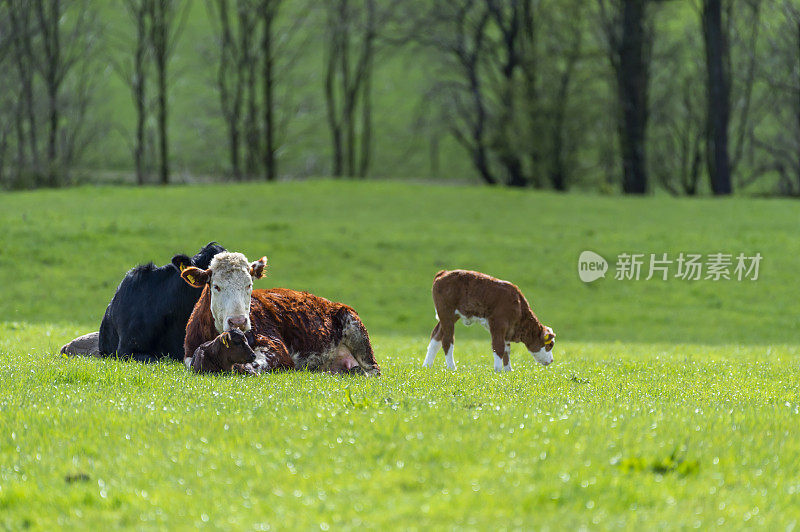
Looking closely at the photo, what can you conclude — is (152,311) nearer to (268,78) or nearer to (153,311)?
(153,311)

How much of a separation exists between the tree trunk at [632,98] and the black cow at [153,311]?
4042cm

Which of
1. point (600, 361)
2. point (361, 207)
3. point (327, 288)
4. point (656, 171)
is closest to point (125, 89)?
point (656, 171)

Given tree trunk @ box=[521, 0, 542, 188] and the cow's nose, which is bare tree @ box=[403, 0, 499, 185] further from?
the cow's nose

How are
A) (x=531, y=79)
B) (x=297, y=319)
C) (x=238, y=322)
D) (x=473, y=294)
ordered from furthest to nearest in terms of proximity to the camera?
(x=531, y=79)
(x=473, y=294)
(x=297, y=319)
(x=238, y=322)

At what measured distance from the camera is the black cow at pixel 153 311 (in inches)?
478

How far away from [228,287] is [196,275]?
22.1 inches

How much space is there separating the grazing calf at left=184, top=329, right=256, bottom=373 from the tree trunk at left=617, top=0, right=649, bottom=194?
138ft

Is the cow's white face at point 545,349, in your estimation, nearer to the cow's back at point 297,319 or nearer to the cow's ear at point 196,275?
the cow's back at point 297,319

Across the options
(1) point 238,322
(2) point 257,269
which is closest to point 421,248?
(2) point 257,269

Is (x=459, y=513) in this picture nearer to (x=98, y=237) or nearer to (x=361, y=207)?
(x=98, y=237)

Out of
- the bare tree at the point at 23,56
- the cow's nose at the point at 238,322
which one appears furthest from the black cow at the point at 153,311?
the bare tree at the point at 23,56

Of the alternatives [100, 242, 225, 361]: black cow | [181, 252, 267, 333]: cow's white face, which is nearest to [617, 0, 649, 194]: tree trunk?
[100, 242, 225, 361]: black cow

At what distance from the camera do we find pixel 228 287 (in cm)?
1027

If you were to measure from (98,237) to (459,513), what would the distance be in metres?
29.8
